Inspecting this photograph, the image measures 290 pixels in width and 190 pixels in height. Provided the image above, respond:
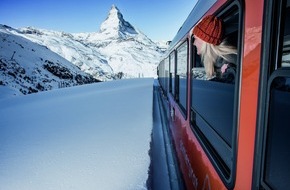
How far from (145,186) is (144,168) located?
0.35m

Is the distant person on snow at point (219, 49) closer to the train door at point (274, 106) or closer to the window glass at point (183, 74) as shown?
the train door at point (274, 106)

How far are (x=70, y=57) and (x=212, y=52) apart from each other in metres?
56.3

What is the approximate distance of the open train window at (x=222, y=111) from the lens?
4.22ft

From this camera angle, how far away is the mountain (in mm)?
20467

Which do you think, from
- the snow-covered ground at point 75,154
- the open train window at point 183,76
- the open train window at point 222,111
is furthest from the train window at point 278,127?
the open train window at point 183,76

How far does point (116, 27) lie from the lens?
375ft

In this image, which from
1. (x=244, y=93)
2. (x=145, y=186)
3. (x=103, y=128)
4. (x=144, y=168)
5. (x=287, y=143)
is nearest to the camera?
(x=287, y=143)

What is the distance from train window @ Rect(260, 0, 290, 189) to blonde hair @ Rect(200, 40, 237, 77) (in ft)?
1.78

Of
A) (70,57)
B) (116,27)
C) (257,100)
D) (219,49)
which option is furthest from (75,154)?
(116,27)

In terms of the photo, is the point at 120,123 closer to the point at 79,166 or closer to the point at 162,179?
the point at 162,179

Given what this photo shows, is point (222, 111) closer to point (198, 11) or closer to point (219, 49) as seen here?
point (219, 49)

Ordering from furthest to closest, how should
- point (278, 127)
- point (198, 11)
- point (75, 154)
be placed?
point (75, 154) < point (198, 11) < point (278, 127)

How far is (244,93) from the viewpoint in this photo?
42.9 inches

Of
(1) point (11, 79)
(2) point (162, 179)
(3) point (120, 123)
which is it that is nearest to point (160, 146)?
(3) point (120, 123)
